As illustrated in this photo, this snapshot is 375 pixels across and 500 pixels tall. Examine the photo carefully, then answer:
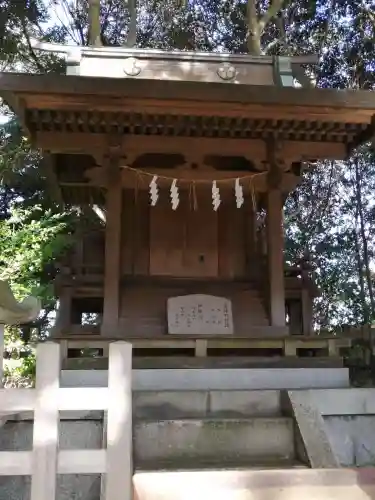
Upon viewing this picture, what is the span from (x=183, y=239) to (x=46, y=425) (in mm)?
4631

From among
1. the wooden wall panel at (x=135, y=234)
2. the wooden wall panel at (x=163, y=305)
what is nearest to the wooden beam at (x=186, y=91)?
the wooden wall panel at (x=135, y=234)

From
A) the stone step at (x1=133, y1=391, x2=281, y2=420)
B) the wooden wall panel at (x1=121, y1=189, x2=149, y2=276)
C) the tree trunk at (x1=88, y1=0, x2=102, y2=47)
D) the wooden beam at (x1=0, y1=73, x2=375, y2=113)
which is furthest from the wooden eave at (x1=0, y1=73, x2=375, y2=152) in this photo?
the tree trunk at (x1=88, y1=0, x2=102, y2=47)

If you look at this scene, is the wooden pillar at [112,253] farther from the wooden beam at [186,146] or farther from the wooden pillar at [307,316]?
the wooden pillar at [307,316]

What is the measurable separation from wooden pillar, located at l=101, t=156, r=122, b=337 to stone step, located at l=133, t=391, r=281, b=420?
4.44ft

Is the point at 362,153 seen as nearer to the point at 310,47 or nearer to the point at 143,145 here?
the point at 310,47

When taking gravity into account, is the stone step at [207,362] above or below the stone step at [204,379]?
above

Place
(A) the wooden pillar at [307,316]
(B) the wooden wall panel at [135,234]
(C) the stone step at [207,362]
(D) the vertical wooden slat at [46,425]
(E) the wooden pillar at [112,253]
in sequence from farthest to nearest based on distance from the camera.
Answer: (B) the wooden wall panel at [135,234] → (A) the wooden pillar at [307,316] → (E) the wooden pillar at [112,253] → (C) the stone step at [207,362] → (D) the vertical wooden slat at [46,425]

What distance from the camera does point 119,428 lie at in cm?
335

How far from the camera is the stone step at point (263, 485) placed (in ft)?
9.51

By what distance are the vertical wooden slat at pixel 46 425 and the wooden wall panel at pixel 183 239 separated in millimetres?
4114

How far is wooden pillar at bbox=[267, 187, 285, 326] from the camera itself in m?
6.64

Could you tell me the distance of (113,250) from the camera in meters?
6.63

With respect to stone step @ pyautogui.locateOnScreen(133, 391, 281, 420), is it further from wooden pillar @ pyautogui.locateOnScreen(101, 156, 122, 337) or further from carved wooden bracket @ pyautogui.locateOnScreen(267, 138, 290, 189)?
carved wooden bracket @ pyautogui.locateOnScreen(267, 138, 290, 189)

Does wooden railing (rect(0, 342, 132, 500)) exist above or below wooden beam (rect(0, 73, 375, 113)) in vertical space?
below
